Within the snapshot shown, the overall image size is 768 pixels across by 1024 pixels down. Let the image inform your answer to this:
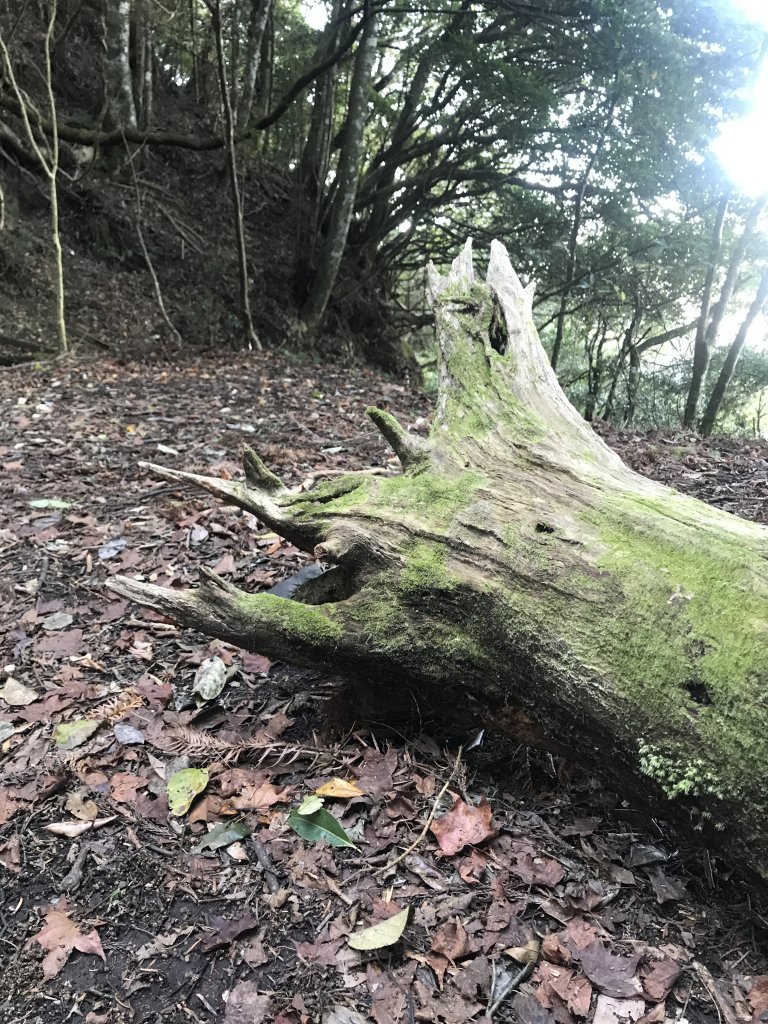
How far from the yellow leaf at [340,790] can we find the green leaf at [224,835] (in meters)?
0.27

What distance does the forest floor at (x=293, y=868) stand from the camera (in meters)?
1.62

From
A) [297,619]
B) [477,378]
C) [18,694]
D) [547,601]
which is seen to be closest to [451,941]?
[547,601]

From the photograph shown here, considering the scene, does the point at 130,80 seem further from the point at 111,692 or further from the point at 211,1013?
the point at 211,1013

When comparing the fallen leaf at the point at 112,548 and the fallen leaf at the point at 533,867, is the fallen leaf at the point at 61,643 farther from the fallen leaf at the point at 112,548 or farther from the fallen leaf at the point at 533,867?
the fallen leaf at the point at 533,867

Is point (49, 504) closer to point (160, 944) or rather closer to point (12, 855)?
point (12, 855)

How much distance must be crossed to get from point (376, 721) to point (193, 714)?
2.73ft

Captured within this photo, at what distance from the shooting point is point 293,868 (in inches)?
77.6

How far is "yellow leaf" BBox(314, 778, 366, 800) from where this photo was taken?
2.17m

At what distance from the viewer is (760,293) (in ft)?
42.8

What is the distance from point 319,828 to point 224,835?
0.33 m

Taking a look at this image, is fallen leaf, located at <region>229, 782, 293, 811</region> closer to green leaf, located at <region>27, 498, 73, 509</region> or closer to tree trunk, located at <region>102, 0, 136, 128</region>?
green leaf, located at <region>27, 498, 73, 509</region>

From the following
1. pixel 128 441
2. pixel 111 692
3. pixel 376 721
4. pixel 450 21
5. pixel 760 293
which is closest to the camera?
pixel 376 721

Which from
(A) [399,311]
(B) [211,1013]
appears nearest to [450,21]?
(A) [399,311]

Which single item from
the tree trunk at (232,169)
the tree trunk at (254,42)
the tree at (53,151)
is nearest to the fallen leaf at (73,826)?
the tree at (53,151)
